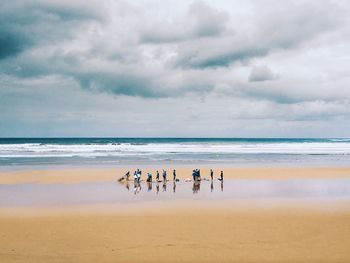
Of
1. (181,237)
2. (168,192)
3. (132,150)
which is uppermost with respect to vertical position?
(132,150)

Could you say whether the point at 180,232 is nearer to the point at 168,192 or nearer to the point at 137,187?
the point at 168,192

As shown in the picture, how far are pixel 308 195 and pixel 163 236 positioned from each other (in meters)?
9.35

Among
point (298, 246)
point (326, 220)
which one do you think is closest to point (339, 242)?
point (298, 246)

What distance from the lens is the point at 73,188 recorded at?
749 inches

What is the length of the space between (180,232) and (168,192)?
25.1 feet

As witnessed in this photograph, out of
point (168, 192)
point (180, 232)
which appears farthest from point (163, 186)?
point (180, 232)

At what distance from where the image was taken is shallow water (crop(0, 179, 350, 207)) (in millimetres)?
15812

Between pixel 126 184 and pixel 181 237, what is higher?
pixel 126 184

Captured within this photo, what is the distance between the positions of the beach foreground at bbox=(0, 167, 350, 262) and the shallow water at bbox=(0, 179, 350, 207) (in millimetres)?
929

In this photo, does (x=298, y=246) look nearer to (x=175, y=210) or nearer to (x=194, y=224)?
(x=194, y=224)

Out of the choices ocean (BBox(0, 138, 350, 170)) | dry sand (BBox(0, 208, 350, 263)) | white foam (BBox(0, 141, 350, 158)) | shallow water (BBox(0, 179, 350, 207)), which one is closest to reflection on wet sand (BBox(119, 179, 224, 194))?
shallow water (BBox(0, 179, 350, 207))

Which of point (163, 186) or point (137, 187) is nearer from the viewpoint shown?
point (137, 187)

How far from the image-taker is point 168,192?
59.7 feet

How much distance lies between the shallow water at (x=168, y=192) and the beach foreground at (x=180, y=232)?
3.05 feet
